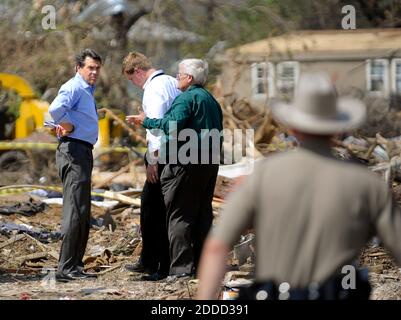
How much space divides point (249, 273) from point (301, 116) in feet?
16.2

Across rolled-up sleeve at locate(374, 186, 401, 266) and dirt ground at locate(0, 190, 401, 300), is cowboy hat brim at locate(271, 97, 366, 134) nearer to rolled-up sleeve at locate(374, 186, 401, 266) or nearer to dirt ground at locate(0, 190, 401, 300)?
rolled-up sleeve at locate(374, 186, 401, 266)

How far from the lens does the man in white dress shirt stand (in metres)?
9.24

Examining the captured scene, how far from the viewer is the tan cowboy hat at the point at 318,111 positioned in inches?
177

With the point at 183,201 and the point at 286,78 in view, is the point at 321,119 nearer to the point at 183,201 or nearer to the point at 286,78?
the point at 183,201

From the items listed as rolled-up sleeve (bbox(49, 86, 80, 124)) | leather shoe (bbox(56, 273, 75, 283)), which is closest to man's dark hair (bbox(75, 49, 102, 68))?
rolled-up sleeve (bbox(49, 86, 80, 124))

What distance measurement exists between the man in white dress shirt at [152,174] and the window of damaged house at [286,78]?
12840 mm

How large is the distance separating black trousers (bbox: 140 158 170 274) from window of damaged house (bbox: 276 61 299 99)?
42.2 feet

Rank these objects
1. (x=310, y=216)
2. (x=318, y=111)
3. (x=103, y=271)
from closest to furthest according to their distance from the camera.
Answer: (x=310, y=216), (x=318, y=111), (x=103, y=271)

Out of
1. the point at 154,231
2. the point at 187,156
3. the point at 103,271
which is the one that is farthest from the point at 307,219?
the point at 103,271

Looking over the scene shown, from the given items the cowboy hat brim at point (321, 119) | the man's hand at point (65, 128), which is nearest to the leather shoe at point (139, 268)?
the man's hand at point (65, 128)

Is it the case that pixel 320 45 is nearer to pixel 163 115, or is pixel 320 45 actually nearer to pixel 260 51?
pixel 260 51

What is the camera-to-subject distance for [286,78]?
25.1 meters

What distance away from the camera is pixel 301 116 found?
179 inches

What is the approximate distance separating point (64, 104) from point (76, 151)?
17.4 inches
